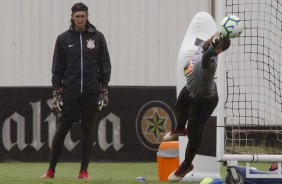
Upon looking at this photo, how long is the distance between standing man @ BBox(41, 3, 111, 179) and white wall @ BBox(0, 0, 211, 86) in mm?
5835

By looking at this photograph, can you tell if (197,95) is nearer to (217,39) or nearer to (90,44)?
(217,39)

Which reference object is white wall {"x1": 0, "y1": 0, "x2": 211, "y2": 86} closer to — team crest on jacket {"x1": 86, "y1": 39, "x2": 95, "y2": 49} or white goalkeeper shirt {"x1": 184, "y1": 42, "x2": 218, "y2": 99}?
team crest on jacket {"x1": 86, "y1": 39, "x2": 95, "y2": 49}

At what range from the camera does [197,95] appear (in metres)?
10.9

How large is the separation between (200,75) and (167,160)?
2.19 meters

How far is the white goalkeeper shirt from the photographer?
10547 millimetres

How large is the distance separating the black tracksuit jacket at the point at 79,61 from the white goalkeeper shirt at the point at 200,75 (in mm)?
1910

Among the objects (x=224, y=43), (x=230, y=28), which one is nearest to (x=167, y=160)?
(x=224, y=43)

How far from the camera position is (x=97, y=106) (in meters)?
12.7

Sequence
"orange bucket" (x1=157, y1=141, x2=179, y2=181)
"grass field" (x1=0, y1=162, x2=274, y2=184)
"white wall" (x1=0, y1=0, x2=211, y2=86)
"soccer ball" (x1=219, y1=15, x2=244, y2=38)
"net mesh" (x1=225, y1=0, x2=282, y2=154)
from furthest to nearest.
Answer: "white wall" (x1=0, y1=0, x2=211, y2=86) < "grass field" (x1=0, y1=162, x2=274, y2=184) < "net mesh" (x1=225, y1=0, x2=282, y2=154) < "orange bucket" (x1=157, y1=141, x2=179, y2=181) < "soccer ball" (x1=219, y1=15, x2=244, y2=38)

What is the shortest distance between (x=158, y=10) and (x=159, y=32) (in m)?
0.37

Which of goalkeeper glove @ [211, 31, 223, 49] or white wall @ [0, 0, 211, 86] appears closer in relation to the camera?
goalkeeper glove @ [211, 31, 223, 49]

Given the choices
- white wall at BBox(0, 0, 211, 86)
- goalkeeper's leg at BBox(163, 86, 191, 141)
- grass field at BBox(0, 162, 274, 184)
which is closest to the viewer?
goalkeeper's leg at BBox(163, 86, 191, 141)

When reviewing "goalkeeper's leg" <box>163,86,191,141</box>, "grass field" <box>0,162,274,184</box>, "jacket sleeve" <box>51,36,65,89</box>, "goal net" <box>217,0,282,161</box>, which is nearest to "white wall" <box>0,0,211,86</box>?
"goal net" <box>217,0,282,161</box>

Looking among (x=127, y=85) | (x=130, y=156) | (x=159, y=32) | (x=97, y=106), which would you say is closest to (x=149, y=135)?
(x=130, y=156)
